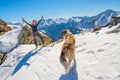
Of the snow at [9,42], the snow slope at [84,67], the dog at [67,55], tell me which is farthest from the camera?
the snow at [9,42]

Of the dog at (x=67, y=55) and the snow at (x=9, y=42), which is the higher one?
the dog at (x=67, y=55)

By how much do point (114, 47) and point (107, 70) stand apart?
269cm

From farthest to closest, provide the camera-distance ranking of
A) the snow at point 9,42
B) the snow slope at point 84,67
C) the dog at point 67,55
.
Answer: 1. the snow at point 9,42
2. the dog at point 67,55
3. the snow slope at point 84,67

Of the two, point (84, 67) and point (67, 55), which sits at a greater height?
point (67, 55)

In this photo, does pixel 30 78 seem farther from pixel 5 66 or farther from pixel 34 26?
pixel 34 26

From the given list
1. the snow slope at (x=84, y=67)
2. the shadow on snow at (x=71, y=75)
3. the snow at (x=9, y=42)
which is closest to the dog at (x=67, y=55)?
the shadow on snow at (x=71, y=75)

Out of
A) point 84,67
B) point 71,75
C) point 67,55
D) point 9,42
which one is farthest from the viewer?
point 9,42

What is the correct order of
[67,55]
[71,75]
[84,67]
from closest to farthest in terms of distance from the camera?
[71,75] < [67,55] < [84,67]

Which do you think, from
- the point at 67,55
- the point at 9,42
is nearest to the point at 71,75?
the point at 67,55

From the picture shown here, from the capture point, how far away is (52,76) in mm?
9109

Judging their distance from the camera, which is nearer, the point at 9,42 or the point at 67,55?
the point at 67,55

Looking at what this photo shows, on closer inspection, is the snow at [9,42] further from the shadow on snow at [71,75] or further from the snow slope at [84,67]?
the shadow on snow at [71,75]

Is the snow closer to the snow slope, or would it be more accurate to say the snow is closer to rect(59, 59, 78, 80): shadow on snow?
the snow slope

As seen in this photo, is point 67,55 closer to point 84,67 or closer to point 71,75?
point 71,75
